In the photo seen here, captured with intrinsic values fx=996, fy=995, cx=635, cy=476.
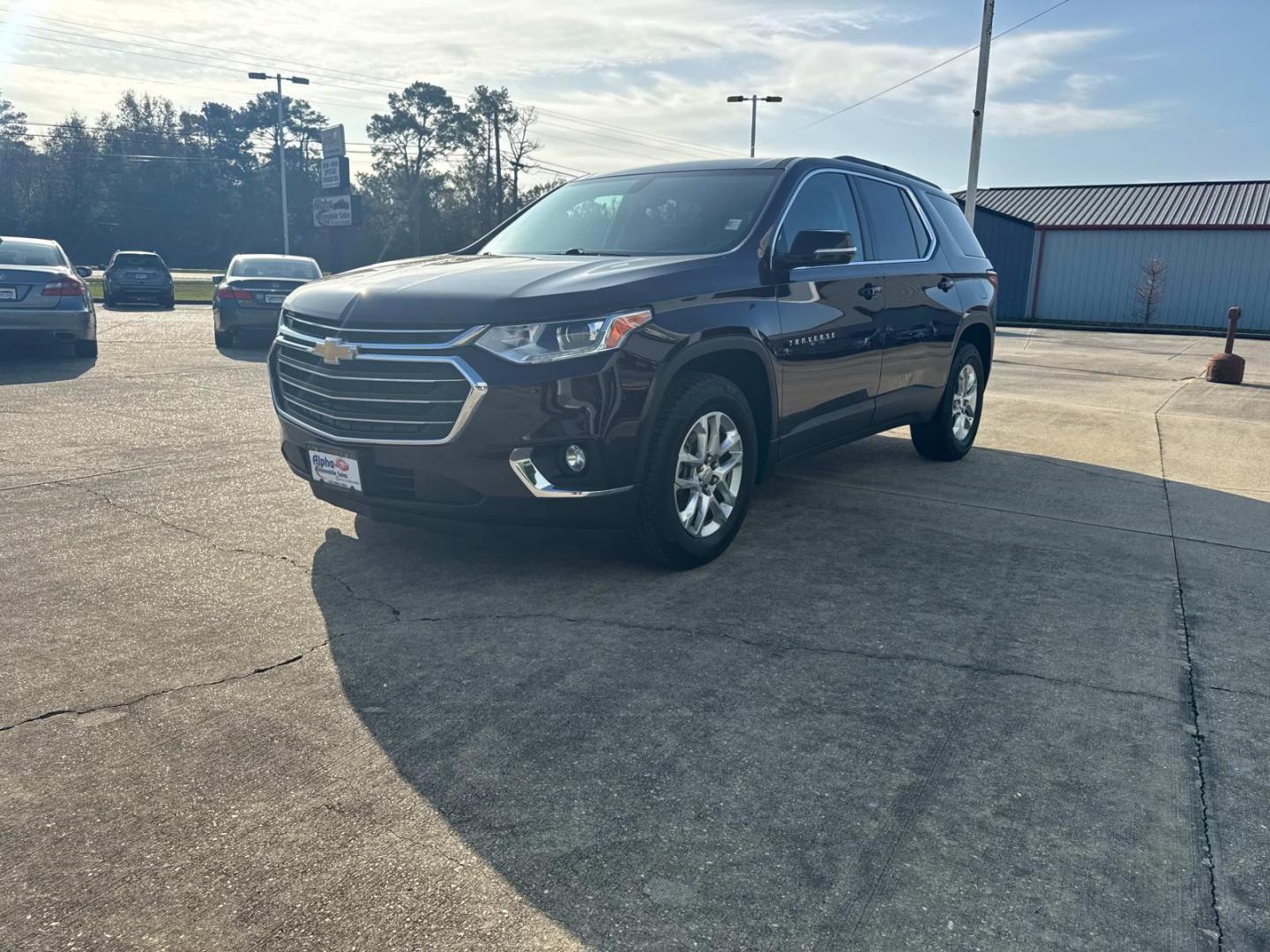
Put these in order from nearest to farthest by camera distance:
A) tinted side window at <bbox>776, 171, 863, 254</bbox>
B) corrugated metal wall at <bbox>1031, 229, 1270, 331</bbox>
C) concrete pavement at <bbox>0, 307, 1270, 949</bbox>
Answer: concrete pavement at <bbox>0, 307, 1270, 949</bbox> → tinted side window at <bbox>776, 171, 863, 254</bbox> → corrugated metal wall at <bbox>1031, 229, 1270, 331</bbox>

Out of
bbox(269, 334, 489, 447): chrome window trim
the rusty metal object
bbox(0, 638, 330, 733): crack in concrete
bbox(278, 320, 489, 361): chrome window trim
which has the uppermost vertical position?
bbox(278, 320, 489, 361): chrome window trim

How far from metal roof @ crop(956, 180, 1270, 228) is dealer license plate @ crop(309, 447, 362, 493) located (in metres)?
36.0

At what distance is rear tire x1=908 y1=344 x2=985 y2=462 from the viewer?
23.3 ft

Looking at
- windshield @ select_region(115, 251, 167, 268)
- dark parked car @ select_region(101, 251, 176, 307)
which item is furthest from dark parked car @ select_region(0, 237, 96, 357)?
windshield @ select_region(115, 251, 167, 268)

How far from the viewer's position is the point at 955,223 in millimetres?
7219

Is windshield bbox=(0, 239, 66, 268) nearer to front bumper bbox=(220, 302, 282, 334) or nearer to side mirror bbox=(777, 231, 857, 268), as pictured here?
front bumper bbox=(220, 302, 282, 334)

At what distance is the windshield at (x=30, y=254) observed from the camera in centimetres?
1190

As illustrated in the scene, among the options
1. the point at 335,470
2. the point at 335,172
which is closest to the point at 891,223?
the point at 335,470

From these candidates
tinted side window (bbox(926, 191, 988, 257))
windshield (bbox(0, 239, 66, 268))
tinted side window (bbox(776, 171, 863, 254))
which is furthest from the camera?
windshield (bbox(0, 239, 66, 268))

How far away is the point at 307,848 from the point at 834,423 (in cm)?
388

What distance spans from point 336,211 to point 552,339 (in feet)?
145

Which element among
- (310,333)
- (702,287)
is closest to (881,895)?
(702,287)

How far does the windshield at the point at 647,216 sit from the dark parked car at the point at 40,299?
8.29m

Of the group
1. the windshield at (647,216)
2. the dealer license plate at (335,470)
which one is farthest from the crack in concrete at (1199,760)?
the dealer license plate at (335,470)
